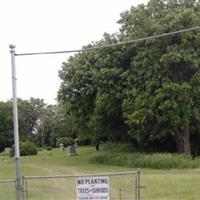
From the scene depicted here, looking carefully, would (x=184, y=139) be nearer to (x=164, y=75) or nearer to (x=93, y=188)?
(x=164, y=75)

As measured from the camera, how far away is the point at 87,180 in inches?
552

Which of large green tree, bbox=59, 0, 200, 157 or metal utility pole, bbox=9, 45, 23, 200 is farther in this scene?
large green tree, bbox=59, 0, 200, 157

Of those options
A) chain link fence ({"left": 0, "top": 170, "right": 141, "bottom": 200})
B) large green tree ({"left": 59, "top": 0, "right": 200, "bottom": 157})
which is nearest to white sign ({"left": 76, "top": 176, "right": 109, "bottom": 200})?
chain link fence ({"left": 0, "top": 170, "right": 141, "bottom": 200})

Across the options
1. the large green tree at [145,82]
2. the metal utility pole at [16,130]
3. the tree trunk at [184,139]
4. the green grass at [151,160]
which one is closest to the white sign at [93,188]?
the metal utility pole at [16,130]

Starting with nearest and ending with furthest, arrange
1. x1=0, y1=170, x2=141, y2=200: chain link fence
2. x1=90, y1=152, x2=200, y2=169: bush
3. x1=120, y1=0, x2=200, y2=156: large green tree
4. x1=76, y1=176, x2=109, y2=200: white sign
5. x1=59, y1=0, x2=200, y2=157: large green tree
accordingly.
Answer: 1. x1=76, y1=176, x2=109, y2=200: white sign
2. x1=0, y1=170, x2=141, y2=200: chain link fence
3. x1=90, y1=152, x2=200, y2=169: bush
4. x1=120, y1=0, x2=200, y2=156: large green tree
5. x1=59, y1=0, x2=200, y2=157: large green tree

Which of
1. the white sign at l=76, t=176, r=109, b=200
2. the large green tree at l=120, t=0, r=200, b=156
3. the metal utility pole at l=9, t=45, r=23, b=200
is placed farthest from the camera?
the large green tree at l=120, t=0, r=200, b=156

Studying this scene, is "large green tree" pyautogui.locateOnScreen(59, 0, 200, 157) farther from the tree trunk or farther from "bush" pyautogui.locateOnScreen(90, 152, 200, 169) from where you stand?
"bush" pyautogui.locateOnScreen(90, 152, 200, 169)

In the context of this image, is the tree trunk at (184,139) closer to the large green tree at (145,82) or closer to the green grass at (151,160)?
the large green tree at (145,82)

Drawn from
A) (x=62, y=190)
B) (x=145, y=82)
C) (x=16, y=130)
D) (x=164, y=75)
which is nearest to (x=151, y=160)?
(x=145, y=82)

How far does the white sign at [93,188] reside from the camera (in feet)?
45.9

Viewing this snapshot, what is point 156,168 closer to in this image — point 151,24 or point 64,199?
point 151,24

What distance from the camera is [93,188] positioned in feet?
46.2

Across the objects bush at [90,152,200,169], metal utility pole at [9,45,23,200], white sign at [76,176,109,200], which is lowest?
bush at [90,152,200,169]

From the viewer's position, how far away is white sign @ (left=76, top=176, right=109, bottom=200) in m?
14.0
